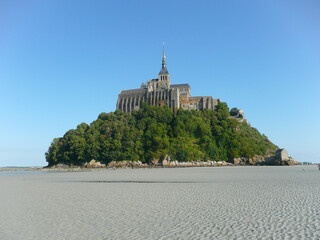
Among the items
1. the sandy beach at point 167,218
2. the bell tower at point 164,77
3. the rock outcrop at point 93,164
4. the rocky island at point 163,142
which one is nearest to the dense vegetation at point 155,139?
the rocky island at point 163,142

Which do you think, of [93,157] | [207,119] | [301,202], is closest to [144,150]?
[93,157]

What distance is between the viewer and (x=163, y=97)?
95938 millimetres

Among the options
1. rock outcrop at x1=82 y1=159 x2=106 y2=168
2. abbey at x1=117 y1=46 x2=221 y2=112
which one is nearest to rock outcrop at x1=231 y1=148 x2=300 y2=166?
abbey at x1=117 y1=46 x2=221 y2=112

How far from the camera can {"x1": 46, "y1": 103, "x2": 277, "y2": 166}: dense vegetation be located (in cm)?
6931

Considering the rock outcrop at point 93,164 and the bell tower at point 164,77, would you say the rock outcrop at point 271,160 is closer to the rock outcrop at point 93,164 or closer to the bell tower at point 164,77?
the rock outcrop at point 93,164

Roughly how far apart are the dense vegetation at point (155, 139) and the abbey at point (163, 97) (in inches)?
349

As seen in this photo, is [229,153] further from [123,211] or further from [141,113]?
[123,211]

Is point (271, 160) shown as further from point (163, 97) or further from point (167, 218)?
point (167, 218)

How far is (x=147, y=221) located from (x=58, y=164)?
73186 millimetres

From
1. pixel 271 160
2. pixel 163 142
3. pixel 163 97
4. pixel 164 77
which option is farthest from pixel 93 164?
pixel 164 77

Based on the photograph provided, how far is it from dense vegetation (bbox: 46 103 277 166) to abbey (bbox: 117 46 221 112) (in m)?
8.87

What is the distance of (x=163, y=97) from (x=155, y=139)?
1175 inches

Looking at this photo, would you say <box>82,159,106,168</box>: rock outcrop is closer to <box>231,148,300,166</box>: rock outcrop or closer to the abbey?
the abbey

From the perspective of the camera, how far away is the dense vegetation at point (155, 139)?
69.3 meters
